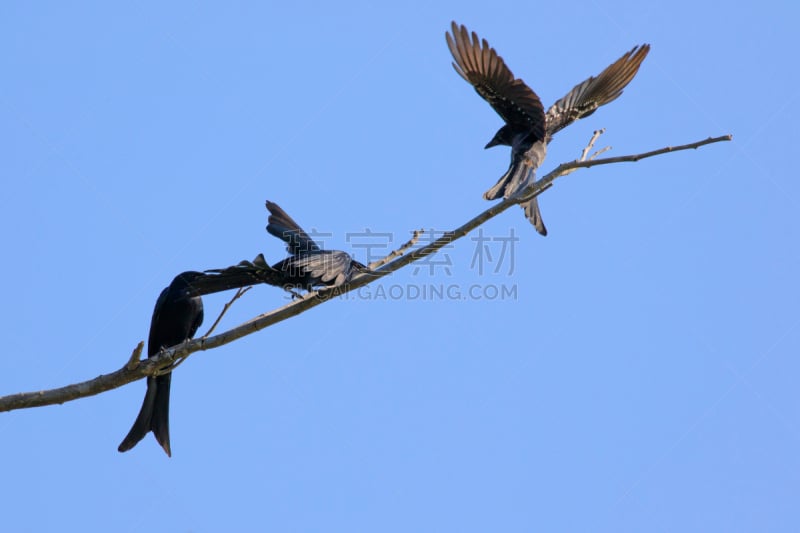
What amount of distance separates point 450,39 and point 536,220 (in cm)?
149

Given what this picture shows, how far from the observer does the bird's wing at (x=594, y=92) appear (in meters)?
6.69

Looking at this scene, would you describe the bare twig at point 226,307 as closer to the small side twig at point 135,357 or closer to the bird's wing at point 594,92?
the small side twig at point 135,357

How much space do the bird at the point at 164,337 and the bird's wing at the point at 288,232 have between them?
58cm

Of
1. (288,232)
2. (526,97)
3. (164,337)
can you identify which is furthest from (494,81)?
(164,337)

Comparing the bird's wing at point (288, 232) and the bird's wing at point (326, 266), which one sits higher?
the bird's wing at point (288, 232)

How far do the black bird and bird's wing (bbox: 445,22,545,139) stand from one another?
74.6 inches

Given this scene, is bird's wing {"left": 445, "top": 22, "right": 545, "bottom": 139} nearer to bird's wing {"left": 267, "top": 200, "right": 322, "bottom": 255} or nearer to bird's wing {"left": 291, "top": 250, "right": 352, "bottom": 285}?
bird's wing {"left": 267, "top": 200, "right": 322, "bottom": 255}

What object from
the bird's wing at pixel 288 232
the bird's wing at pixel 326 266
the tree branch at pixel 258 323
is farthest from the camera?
the bird's wing at pixel 288 232

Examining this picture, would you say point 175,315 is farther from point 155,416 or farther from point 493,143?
point 493,143

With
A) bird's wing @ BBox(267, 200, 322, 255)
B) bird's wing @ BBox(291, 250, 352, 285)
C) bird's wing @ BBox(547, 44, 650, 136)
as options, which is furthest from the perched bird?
bird's wing @ BBox(547, 44, 650, 136)

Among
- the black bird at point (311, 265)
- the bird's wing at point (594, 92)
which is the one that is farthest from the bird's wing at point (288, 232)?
the bird's wing at point (594, 92)

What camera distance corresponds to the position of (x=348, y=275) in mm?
5008

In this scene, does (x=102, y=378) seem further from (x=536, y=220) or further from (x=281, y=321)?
(x=536, y=220)

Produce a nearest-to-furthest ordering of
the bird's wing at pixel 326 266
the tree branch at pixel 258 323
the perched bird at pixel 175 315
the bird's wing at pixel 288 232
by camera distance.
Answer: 1. the tree branch at pixel 258 323
2. the bird's wing at pixel 326 266
3. the perched bird at pixel 175 315
4. the bird's wing at pixel 288 232
